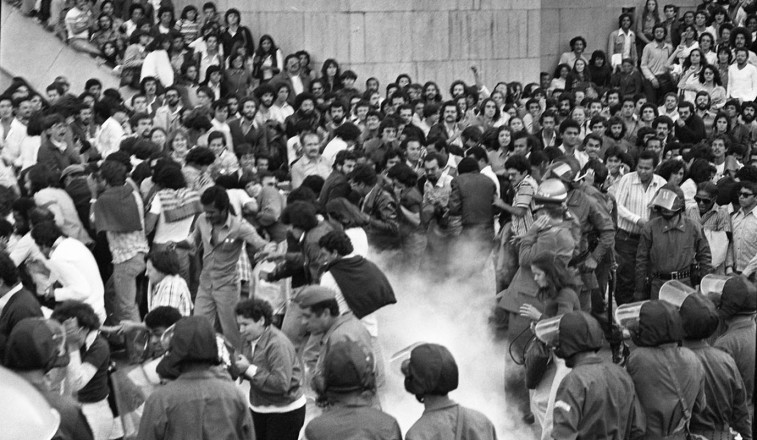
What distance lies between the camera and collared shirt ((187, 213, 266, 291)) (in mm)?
11172

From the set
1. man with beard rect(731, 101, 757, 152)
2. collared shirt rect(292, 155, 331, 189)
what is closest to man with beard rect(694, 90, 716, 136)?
man with beard rect(731, 101, 757, 152)

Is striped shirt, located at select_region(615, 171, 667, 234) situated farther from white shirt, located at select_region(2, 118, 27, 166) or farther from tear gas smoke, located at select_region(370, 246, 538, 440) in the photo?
white shirt, located at select_region(2, 118, 27, 166)

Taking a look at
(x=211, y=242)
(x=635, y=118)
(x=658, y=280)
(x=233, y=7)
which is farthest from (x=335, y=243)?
(x=233, y=7)

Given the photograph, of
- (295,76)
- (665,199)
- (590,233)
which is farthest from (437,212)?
(295,76)

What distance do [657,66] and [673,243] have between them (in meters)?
9.77

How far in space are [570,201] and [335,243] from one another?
300cm

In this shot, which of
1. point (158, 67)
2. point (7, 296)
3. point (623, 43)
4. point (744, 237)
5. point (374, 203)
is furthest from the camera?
point (623, 43)

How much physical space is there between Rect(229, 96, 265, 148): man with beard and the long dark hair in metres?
6.34

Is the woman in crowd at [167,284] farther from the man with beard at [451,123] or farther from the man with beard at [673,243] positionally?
the man with beard at [451,123]

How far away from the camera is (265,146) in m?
15.3

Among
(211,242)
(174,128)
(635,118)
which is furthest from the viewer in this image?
(635,118)

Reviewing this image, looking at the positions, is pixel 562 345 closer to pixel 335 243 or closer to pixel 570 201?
pixel 335 243

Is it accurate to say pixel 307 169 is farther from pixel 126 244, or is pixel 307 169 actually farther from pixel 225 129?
pixel 126 244

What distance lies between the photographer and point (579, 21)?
23438 mm
